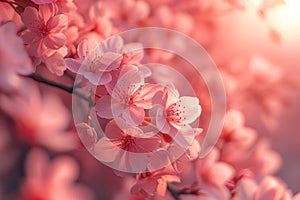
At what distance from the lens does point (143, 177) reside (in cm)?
56

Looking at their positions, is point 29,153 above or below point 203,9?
below

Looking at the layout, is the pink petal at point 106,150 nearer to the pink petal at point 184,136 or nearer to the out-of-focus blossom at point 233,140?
the pink petal at point 184,136

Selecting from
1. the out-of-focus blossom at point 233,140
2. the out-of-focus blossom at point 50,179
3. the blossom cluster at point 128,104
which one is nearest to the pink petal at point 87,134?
the blossom cluster at point 128,104

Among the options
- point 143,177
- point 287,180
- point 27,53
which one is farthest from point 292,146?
point 27,53

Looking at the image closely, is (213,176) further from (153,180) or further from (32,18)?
(32,18)

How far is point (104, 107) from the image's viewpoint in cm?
51

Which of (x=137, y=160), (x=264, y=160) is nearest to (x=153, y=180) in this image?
(x=137, y=160)

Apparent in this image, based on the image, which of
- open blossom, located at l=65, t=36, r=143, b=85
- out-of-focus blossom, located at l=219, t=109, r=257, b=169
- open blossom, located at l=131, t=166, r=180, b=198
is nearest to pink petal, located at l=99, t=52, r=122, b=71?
open blossom, located at l=65, t=36, r=143, b=85

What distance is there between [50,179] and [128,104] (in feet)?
0.52

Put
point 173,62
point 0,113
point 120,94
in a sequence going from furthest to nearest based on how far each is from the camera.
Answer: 1. point 173,62
2. point 0,113
3. point 120,94

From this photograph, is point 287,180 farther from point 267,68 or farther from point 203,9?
point 203,9

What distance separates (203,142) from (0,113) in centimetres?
28

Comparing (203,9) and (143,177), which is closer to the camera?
(143,177)

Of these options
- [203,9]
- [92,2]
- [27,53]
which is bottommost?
[27,53]
